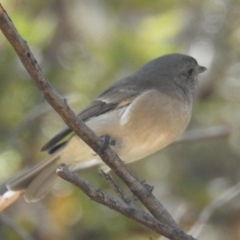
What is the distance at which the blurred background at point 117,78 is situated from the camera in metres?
4.97

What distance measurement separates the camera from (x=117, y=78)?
18.1 ft

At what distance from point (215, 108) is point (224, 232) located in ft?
3.10

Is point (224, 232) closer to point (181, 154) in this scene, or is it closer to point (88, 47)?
point (181, 154)

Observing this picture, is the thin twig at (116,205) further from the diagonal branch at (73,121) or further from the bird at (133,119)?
the bird at (133,119)

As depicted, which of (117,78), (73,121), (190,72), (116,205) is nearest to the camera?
(116,205)

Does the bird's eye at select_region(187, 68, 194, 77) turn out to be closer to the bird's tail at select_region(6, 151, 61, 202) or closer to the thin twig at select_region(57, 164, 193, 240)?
the bird's tail at select_region(6, 151, 61, 202)

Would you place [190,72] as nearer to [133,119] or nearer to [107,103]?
[107,103]

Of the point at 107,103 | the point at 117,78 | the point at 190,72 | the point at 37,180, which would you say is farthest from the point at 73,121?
the point at 117,78

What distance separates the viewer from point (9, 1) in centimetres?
563

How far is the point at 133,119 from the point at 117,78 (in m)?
1.26

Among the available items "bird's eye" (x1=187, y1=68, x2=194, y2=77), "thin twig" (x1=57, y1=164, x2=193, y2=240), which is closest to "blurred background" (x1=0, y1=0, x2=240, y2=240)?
"bird's eye" (x1=187, y1=68, x2=194, y2=77)

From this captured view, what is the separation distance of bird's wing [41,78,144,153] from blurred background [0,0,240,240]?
44cm

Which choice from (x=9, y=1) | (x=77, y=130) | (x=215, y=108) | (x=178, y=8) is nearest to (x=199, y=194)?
(x=215, y=108)

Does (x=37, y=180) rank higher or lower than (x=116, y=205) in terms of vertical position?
higher
